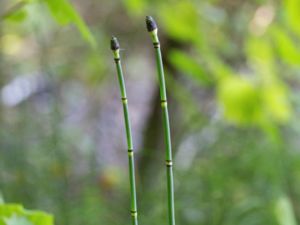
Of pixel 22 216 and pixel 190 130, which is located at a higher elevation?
pixel 190 130

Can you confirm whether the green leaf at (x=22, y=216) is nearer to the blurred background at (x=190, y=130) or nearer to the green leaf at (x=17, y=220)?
the green leaf at (x=17, y=220)

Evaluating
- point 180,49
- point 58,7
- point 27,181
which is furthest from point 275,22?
point 58,7

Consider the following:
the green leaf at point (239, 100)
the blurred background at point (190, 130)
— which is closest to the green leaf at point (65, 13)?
the blurred background at point (190, 130)

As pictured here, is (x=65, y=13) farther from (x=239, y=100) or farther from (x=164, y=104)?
(x=239, y=100)

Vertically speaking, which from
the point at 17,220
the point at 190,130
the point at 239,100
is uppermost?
the point at 190,130

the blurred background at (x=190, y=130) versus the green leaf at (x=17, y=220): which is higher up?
the blurred background at (x=190, y=130)

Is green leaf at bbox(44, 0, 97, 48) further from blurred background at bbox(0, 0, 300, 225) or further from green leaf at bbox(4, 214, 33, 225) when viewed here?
green leaf at bbox(4, 214, 33, 225)

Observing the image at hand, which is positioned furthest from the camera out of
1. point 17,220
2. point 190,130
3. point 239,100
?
point 190,130

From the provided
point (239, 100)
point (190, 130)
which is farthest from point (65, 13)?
point (190, 130)
